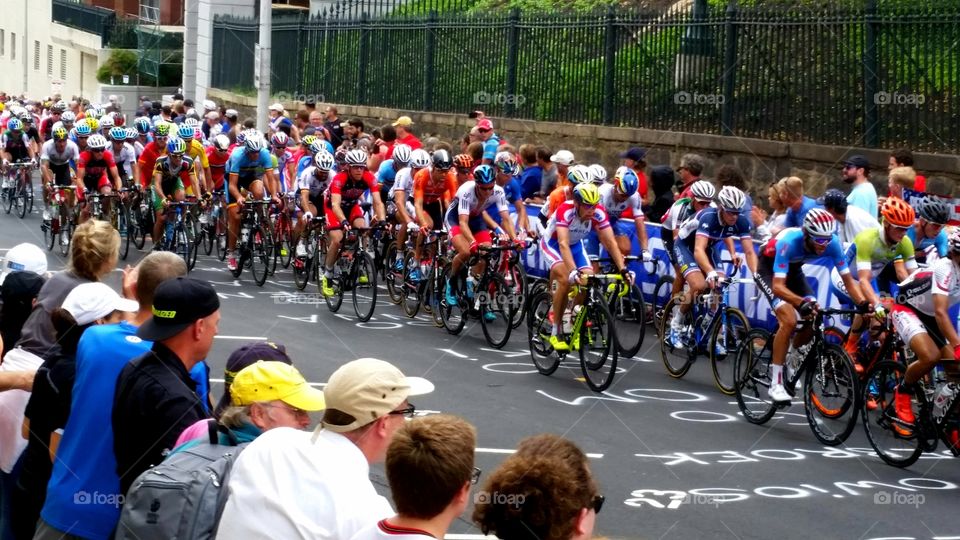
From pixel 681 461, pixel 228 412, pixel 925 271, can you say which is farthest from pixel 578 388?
pixel 228 412

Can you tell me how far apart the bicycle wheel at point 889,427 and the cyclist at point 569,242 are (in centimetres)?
299

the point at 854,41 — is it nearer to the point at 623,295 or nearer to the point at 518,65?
the point at 623,295

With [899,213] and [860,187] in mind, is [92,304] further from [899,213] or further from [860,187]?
[860,187]

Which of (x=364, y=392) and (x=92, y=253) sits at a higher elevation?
(x=92, y=253)

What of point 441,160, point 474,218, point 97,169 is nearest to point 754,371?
point 474,218

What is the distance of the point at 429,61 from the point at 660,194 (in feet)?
37.3

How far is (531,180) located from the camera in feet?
61.2

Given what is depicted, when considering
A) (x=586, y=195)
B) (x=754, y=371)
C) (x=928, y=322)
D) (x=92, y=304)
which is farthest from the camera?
(x=586, y=195)

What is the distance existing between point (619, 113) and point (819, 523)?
45.3 feet

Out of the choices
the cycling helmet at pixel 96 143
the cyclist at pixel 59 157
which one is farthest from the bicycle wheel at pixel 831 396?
the cyclist at pixel 59 157

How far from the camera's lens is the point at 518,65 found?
24.1 m

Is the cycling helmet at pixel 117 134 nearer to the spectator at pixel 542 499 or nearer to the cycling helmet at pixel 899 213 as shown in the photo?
the cycling helmet at pixel 899 213

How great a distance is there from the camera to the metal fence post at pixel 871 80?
16.9 meters

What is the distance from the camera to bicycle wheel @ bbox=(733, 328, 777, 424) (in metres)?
11.4
